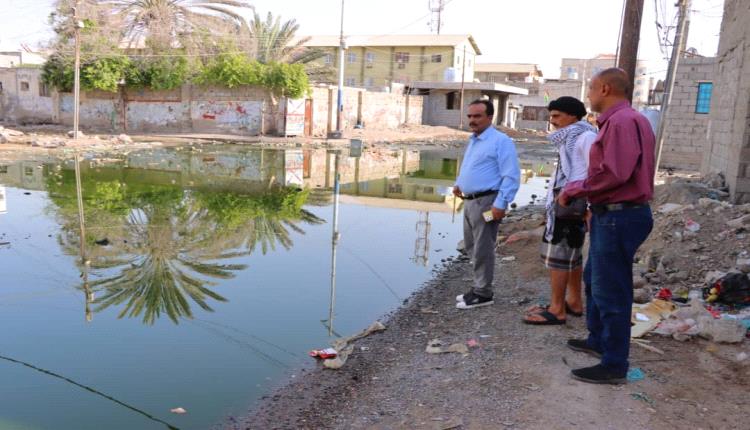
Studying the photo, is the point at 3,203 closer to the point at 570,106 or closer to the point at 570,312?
the point at 570,312

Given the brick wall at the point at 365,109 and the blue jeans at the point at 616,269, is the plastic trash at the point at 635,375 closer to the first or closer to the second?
the blue jeans at the point at 616,269

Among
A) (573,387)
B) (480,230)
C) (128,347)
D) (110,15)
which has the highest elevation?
(110,15)

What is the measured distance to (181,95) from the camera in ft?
95.2

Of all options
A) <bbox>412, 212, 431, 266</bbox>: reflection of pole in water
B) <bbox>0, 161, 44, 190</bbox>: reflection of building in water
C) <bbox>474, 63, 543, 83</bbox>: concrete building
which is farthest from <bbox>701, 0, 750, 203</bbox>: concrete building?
<bbox>474, 63, 543, 83</bbox>: concrete building

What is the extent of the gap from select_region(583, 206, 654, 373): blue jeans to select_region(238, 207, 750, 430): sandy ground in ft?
0.92

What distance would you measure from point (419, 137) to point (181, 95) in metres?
12.8

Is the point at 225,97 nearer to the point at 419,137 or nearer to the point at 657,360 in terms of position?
the point at 419,137

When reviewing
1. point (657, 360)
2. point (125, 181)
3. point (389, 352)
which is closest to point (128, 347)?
point (389, 352)

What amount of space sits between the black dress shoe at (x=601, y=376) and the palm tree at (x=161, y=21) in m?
29.5

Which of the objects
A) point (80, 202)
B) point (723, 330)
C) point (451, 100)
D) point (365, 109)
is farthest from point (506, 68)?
point (723, 330)

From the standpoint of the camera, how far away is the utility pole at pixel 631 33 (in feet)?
24.0

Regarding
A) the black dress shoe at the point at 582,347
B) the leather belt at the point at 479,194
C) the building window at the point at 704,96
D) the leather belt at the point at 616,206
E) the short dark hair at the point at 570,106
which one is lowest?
the black dress shoe at the point at 582,347

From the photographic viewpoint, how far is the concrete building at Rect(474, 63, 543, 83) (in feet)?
198

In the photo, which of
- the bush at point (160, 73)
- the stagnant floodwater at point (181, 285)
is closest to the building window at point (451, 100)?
the bush at point (160, 73)
